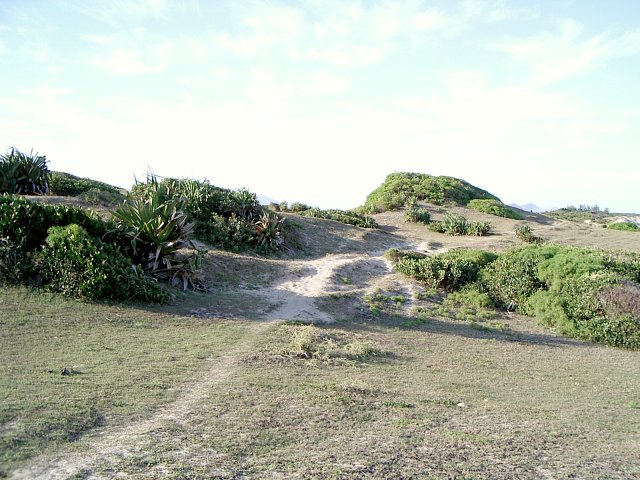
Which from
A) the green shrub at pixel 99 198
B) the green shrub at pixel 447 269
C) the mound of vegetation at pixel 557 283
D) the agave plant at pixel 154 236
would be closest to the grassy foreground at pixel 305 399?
the mound of vegetation at pixel 557 283

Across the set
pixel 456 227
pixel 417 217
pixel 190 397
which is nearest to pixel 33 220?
pixel 190 397

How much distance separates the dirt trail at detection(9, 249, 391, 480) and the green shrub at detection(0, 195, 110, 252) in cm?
418

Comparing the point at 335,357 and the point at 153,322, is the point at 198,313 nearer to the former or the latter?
the point at 153,322

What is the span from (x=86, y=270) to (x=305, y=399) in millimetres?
5423

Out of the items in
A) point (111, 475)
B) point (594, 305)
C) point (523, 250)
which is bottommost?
point (111, 475)

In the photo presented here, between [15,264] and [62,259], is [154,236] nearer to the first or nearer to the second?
[62,259]

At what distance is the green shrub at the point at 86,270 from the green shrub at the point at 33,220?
0.41 metres

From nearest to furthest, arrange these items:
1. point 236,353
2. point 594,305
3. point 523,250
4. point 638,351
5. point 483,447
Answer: point 483,447 < point 236,353 < point 638,351 < point 594,305 < point 523,250

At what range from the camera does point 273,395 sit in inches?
259

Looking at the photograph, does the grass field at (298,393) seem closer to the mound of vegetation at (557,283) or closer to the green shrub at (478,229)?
the mound of vegetation at (557,283)

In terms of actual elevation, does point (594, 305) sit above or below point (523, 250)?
below

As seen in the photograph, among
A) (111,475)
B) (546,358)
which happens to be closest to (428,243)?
(546,358)

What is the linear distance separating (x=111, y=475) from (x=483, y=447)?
349cm

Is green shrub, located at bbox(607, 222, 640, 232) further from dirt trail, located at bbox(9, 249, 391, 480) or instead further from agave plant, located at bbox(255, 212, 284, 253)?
dirt trail, located at bbox(9, 249, 391, 480)
